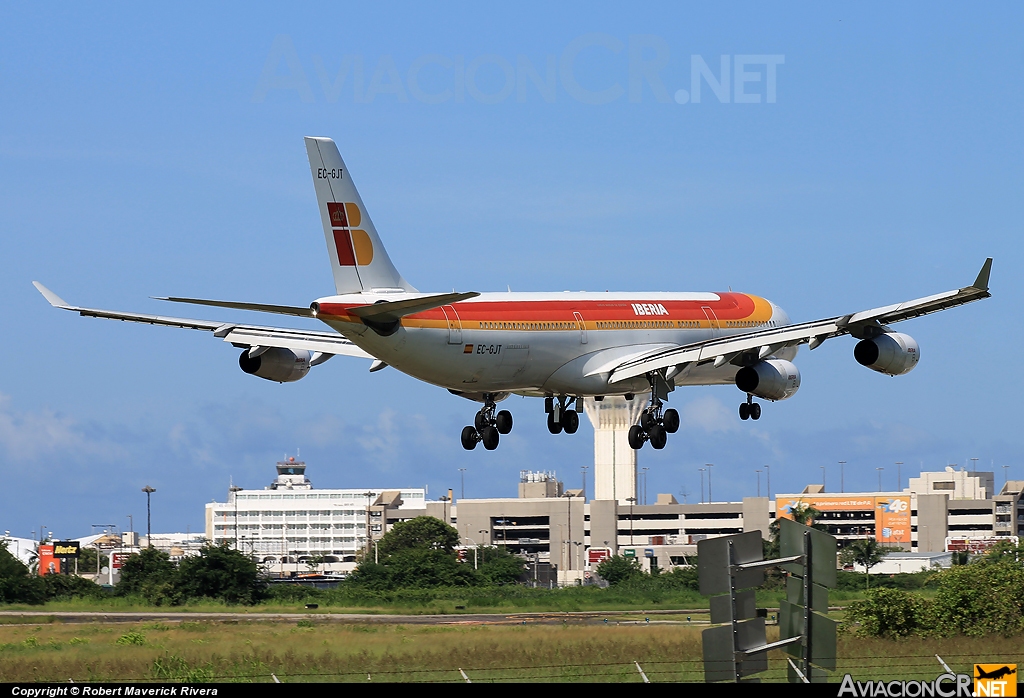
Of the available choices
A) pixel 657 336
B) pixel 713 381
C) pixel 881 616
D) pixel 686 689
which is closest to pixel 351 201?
pixel 657 336

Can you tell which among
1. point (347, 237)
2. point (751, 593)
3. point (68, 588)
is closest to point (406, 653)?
point (347, 237)

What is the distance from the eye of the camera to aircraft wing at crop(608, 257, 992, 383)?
41594 millimetres

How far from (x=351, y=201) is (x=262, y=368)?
29.3ft

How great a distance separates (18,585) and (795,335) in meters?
69.6

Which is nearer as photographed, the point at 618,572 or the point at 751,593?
the point at 751,593

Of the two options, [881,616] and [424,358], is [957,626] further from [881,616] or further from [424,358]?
[424,358]

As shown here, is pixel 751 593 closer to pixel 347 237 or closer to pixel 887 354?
pixel 347 237

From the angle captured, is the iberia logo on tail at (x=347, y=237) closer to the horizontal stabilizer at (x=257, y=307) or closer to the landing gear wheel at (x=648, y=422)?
the horizontal stabilizer at (x=257, y=307)

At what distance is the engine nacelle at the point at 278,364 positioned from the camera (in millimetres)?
49531

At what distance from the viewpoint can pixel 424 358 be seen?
4384 centimetres

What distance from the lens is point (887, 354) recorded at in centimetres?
4675

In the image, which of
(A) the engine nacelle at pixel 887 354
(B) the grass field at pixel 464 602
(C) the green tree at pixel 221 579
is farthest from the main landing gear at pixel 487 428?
(C) the green tree at pixel 221 579

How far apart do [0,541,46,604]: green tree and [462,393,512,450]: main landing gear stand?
5695 centimetres

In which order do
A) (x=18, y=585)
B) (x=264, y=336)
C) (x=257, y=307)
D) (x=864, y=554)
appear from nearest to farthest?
1. (x=257, y=307)
2. (x=264, y=336)
3. (x=18, y=585)
4. (x=864, y=554)
